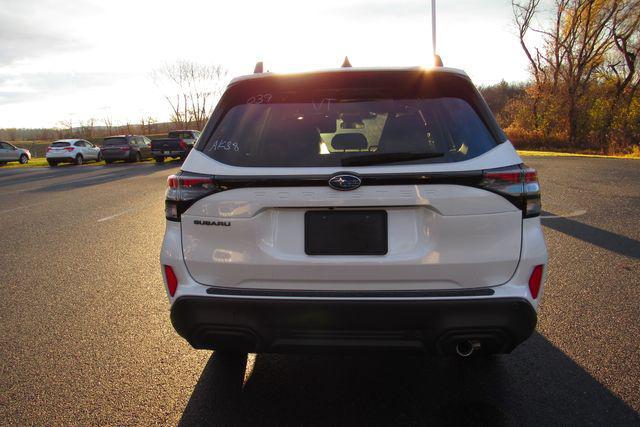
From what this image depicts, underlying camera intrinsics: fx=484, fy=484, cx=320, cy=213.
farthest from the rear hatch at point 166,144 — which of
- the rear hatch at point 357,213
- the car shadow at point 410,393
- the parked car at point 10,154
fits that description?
the rear hatch at point 357,213

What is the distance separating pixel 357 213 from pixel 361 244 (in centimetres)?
14

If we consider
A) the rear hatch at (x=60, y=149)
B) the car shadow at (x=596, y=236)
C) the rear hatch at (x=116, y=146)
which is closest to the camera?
the car shadow at (x=596, y=236)

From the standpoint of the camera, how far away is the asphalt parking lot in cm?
247

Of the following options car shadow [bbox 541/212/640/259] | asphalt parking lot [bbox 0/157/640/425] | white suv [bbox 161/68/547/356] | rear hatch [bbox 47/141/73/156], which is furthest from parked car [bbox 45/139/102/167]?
white suv [bbox 161/68/547/356]

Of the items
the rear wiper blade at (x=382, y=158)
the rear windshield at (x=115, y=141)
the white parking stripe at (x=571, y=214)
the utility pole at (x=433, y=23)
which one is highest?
the utility pole at (x=433, y=23)

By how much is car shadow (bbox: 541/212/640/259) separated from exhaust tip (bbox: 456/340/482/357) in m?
4.13

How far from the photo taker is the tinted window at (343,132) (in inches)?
89.4

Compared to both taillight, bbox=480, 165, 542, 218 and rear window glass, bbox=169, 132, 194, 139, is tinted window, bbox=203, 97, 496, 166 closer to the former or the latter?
taillight, bbox=480, 165, 542, 218

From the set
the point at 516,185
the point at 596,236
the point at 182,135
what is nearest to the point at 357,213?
the point at 516,185

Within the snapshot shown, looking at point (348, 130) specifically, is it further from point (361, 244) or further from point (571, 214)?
point (571, 214)

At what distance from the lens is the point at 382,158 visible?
7.25 feet

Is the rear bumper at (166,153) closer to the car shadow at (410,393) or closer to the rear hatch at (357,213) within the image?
the car shadow at (410,393)

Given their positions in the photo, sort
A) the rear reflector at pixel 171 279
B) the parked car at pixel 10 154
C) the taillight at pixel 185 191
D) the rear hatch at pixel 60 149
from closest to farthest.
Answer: the taillight at pixel 185 191, the rear reflector at pixel 171 279, the rear hatch at pixel 60 149, the parked car at pixel 10 154

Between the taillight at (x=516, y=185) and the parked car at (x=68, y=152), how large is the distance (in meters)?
30.8
